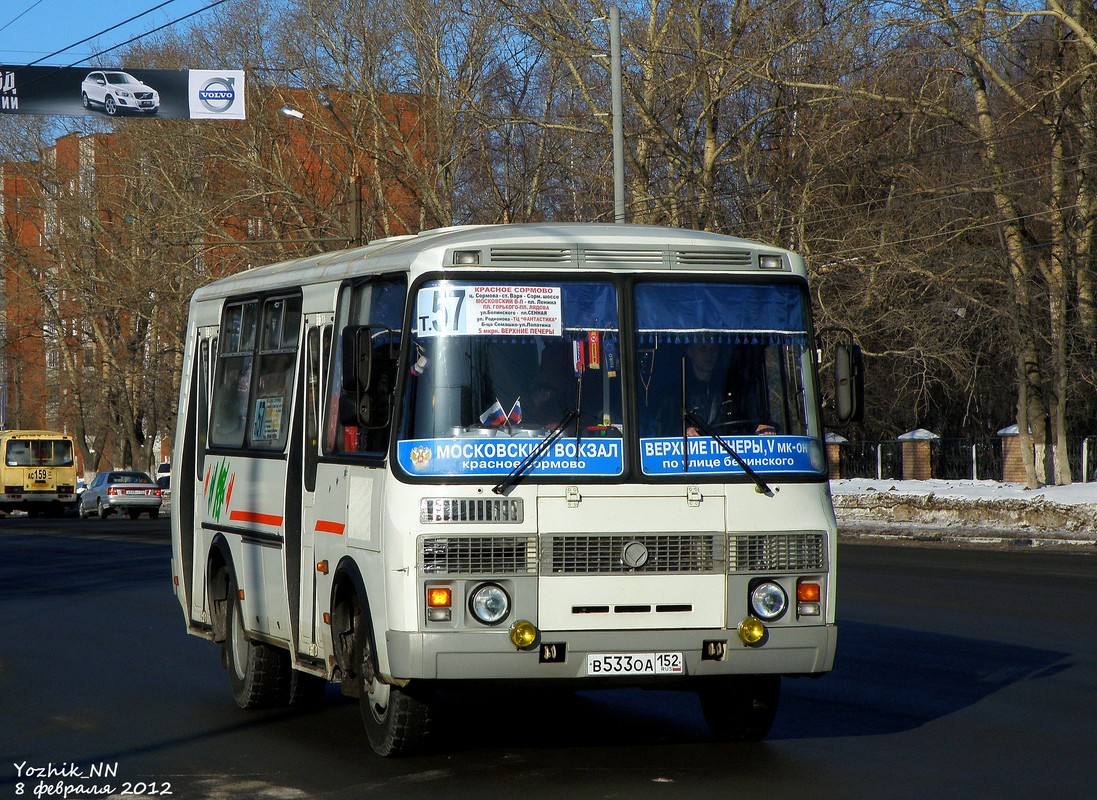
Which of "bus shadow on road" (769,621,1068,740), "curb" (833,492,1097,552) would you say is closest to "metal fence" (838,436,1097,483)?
"curb" (833,492,1097,552)

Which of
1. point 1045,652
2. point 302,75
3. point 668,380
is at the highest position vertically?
point 302,75

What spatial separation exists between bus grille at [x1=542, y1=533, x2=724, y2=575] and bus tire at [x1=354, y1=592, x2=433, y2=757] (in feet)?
3.19

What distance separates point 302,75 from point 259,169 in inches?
112

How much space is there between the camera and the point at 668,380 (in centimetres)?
821

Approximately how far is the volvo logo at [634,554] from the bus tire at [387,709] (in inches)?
46.6

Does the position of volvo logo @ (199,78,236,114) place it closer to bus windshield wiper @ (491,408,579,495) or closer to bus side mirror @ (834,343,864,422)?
bus side mirror @ (834,343,864,422)

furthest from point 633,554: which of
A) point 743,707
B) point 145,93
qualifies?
point 145,93

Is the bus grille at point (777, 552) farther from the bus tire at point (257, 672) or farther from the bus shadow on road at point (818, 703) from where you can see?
the bus tire at point (257, 672)

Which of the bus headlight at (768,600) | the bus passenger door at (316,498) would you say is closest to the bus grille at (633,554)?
the bus headlight at (768,600)

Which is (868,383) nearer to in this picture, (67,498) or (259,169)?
(259,169)

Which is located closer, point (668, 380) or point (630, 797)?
point (630, 797)

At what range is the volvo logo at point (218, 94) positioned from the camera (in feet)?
128

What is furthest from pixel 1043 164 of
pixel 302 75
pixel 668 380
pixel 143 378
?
pixel 143 378

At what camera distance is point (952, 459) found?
4259 cm
